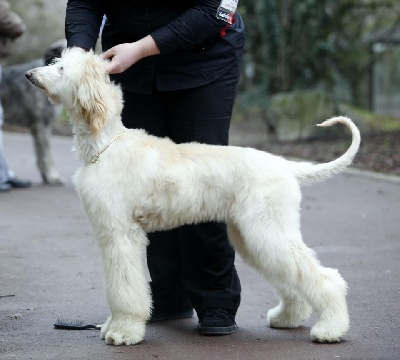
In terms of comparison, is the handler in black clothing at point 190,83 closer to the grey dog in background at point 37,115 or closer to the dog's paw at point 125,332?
the dog's paw at point 125,332

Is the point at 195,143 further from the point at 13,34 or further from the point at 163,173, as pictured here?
the point at 13,34

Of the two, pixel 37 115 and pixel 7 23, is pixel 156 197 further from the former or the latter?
pixel 37 115

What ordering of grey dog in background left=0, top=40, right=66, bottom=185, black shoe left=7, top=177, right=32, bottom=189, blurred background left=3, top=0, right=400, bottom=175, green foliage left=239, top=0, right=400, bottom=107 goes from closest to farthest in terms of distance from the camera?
black shoe left=7, top=177, right=32, bottom=189 < grey dog in background left=0, top=40, right=66, bottom=185 < blurred background left=3, top=0, right=400, bottom=175 < green foliage left=239, top=0, right=400, bottom=107

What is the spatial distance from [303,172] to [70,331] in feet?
5.19

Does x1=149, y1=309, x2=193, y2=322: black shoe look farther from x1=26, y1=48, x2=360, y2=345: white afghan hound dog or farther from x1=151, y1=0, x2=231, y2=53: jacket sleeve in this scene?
x1=151, y1=0, x2=231, y2=53: jacket sleeve

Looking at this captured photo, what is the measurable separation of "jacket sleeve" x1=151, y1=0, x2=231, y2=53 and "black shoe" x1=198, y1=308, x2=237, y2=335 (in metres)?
1.46

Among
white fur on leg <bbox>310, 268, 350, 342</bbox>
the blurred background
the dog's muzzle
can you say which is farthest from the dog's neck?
the blurred background

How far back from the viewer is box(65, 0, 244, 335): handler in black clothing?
4805mm

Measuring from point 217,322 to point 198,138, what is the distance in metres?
1.02

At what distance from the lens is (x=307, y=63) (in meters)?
17.0

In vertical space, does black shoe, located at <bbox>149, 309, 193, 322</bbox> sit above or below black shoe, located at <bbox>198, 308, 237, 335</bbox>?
below

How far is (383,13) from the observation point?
18.0 meters

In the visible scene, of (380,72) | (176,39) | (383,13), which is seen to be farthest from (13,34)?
(380,72)

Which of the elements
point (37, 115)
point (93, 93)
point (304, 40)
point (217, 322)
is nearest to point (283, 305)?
point (217, 322)
